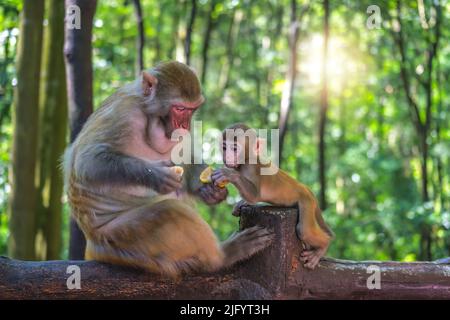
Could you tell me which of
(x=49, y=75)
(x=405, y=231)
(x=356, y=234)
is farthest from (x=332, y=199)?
(x=49, y=75)

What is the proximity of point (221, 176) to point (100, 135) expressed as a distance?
32.5 inches

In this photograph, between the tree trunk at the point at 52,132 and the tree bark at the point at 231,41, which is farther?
the tree bark at the point at 231,41

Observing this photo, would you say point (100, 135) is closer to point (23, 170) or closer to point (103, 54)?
point (23, 170)

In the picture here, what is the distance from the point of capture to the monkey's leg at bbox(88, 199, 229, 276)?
345 cm

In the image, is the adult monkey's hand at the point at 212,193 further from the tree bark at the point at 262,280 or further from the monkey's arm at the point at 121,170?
the monkey's arm at the point at 121,170

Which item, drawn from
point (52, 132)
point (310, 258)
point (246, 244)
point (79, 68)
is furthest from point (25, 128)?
point (310, 258)

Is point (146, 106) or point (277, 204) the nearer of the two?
point (146, 106)

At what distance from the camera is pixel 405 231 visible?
35.5ft

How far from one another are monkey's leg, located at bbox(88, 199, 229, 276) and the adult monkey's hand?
541mm

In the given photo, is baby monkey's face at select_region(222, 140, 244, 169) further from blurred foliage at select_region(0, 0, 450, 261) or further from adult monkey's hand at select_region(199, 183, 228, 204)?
blurred foliage at select_region(0, 0, 450, 261)

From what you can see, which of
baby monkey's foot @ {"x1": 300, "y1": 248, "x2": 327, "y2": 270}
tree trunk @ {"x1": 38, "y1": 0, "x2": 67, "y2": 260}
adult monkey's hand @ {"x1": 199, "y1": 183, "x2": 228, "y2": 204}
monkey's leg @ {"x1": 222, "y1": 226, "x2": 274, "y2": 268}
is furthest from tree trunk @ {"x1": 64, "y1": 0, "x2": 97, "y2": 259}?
baby monkey's foot @ {"x1": 300, "y1": 248, "x2": 327, "y2": 270}

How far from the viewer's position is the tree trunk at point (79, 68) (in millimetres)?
4941

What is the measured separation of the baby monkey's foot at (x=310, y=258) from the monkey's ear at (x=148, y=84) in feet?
4.48

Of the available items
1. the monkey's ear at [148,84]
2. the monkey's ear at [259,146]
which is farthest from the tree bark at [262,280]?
the monkey's ear at [148,84]
